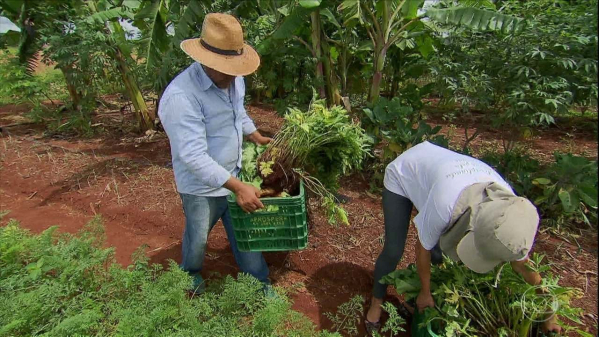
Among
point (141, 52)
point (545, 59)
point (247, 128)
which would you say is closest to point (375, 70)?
point (545, 59)

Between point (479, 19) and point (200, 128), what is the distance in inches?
128

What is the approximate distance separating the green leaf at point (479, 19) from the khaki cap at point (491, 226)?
2572 mm

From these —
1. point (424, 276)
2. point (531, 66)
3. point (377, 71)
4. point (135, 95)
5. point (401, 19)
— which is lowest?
point (135, 95)

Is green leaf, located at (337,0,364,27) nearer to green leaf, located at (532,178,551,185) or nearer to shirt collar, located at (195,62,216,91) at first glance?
shirt collar, located at (195,62,216,91)

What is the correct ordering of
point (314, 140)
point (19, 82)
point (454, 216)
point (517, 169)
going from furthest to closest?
point (19, 82) → point (517, 169) → point (314, 140) → point (454, 216)

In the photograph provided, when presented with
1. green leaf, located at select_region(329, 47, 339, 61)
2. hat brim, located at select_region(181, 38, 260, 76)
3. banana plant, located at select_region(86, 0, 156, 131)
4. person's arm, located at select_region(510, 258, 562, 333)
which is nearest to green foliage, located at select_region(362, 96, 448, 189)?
green leaf, located at select_region(329, 47, 339, 61)

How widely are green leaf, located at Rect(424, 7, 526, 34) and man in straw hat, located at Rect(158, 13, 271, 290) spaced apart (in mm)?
2667

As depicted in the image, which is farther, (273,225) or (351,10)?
(351,10)

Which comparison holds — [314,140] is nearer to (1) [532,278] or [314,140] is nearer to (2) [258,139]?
(2) [258,139]

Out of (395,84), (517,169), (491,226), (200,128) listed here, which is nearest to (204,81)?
(200,128)

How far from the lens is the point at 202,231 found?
254 centimetres

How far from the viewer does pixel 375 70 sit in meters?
4.75

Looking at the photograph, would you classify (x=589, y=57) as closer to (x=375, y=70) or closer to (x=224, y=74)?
(x=375, y=70)

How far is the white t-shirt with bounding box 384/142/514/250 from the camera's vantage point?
1838 mm
